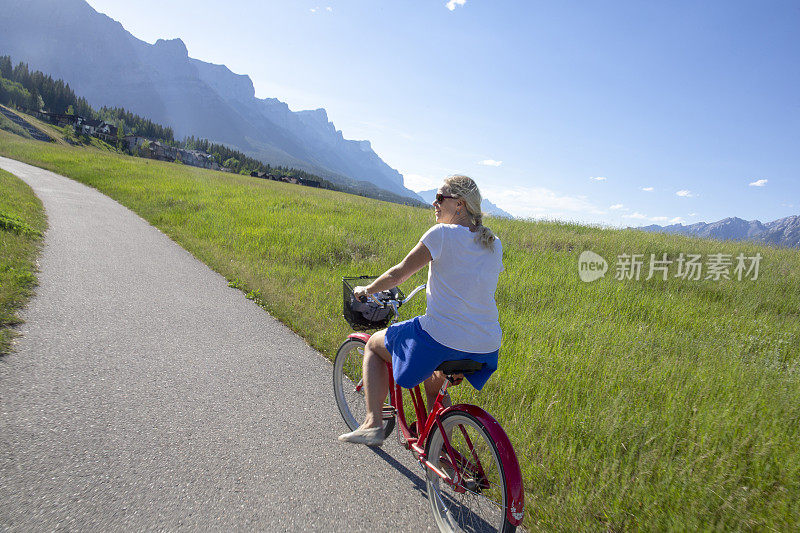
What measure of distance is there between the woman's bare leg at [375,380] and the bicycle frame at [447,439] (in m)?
0.07

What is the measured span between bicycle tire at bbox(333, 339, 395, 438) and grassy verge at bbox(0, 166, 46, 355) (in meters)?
3.19

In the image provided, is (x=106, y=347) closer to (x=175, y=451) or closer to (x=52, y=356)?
(x=52, y=356)

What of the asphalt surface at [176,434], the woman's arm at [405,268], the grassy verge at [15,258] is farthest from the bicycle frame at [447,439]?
the grassy verge at [15,258]

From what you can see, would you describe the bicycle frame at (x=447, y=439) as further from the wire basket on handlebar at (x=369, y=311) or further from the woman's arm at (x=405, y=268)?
the woman's arm at (x=405, y=268)

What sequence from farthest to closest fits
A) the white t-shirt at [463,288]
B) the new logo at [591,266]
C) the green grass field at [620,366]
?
the new logo at [591,266], the green grass field at [620,366], the white t-shirt at [463,288]

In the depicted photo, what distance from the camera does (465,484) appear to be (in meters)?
2.53

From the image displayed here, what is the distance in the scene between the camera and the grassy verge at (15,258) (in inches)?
179

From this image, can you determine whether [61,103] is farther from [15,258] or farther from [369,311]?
[369,311]

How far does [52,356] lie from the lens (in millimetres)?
3982

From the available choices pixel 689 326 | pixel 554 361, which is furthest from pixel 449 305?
pixel 689 326

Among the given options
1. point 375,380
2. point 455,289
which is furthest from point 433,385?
point 455,289

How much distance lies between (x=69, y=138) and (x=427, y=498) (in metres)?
115

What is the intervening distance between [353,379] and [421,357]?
1.78 meters

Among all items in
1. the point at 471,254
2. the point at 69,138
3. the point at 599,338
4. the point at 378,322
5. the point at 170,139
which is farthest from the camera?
the point at 170,139
